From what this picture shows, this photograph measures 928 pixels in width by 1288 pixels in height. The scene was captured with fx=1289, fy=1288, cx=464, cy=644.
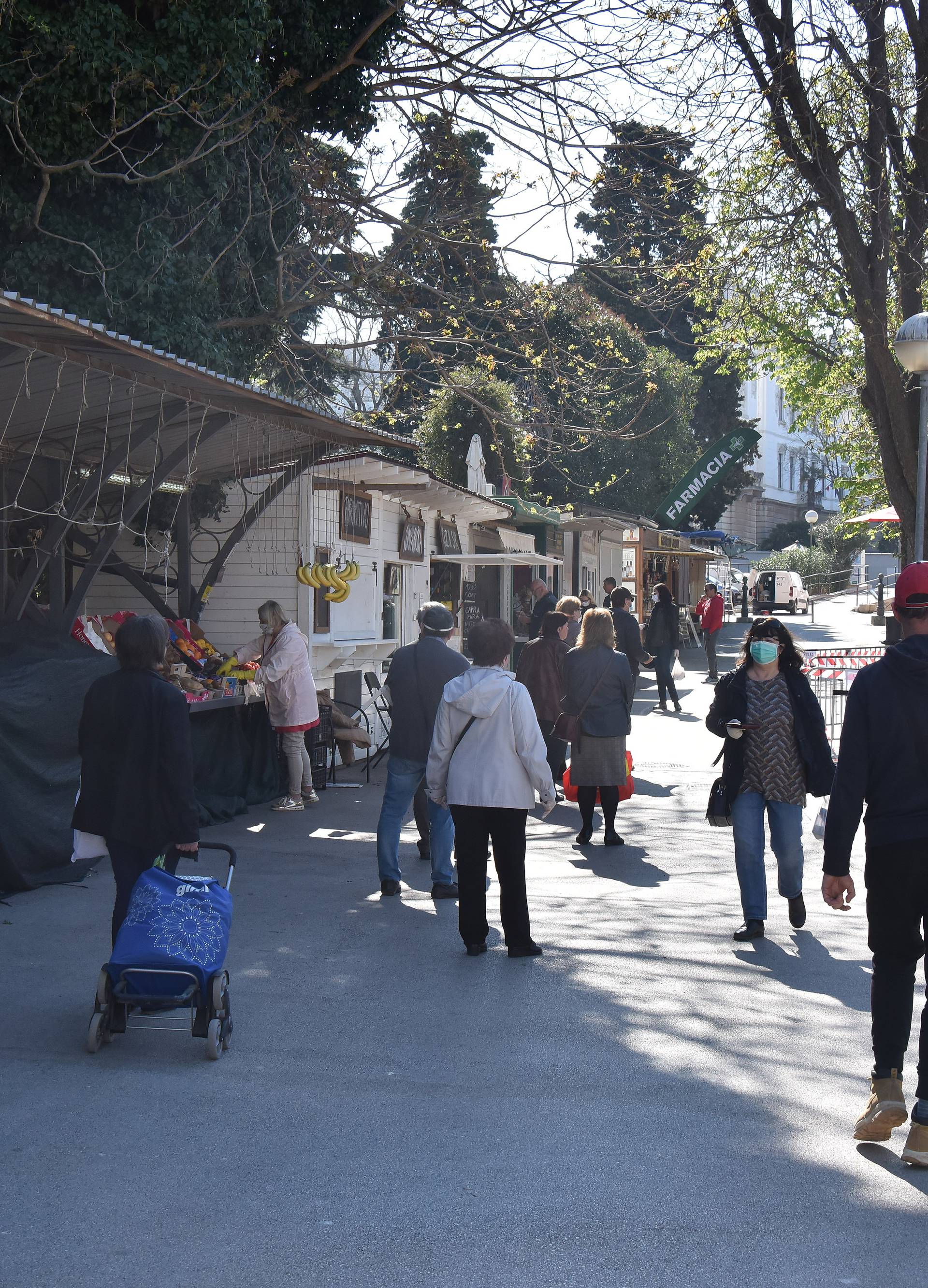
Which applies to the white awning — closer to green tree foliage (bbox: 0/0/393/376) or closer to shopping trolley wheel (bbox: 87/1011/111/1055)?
green tree foliage (bbox: 0/0/393/376)

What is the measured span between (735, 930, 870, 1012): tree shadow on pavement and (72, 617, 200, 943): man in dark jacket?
121 inches

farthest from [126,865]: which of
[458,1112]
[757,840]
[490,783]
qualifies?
[757,840]

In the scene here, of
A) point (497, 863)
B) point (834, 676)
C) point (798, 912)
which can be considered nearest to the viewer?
point (497, 863)

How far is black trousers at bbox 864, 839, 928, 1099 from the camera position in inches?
169

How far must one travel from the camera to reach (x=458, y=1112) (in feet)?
15.3

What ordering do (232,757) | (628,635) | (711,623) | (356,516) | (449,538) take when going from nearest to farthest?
1. (232,757)
2. (356,516)
3. (628,635)
4. (449,538)
5. (711,623)

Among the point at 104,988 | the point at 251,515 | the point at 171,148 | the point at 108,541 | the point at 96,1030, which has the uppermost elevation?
the point at 171,148

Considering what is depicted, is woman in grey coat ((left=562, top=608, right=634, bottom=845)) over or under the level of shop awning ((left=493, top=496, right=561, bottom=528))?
under

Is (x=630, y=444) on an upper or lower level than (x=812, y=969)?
upper

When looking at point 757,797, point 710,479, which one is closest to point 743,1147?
point 757,797

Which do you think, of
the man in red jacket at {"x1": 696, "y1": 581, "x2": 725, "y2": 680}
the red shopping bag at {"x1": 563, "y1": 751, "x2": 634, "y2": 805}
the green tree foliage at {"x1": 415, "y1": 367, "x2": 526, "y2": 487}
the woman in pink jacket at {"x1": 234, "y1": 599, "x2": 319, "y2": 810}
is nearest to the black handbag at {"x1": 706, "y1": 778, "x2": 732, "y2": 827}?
the red shopping bag at {"x1": 563, "y1": 751, "x2": 634, "y2": 805}

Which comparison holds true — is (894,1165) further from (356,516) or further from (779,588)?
(779,588)

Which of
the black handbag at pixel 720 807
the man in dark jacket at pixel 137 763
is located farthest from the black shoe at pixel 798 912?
the man in dark jacket at pixel 137 763

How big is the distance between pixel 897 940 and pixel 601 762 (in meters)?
5.63
